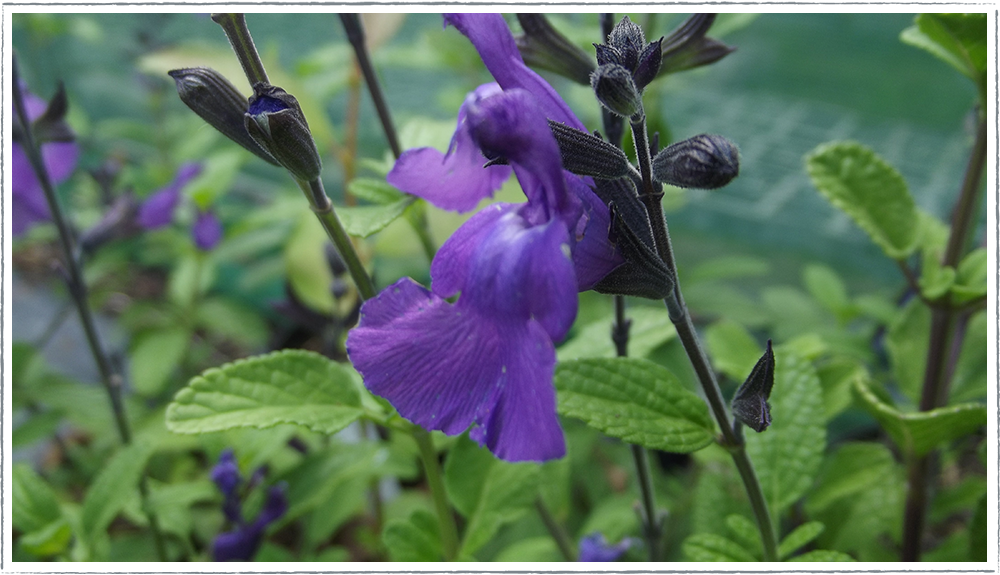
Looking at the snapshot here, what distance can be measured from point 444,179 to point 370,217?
0.08 m

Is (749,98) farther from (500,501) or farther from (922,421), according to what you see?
(500,501)

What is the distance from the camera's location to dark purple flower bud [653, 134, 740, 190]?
415mm

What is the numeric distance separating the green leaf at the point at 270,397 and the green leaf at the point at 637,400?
18cm

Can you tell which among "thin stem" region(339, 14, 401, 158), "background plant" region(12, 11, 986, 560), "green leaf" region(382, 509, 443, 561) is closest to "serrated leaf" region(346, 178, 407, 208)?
"background plant" region(12, 11, 986, 560)

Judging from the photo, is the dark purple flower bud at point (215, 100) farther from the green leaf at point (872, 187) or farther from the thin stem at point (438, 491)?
the green leaf at point (872, 187)

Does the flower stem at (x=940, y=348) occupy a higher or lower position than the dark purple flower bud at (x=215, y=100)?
lower

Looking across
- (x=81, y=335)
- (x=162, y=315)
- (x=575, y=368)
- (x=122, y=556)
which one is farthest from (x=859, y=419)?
(x=81, y=335)

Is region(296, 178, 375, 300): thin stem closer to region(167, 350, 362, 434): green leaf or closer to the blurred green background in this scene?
region(167, 350, 362, 434): green leaf

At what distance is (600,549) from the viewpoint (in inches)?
33.9

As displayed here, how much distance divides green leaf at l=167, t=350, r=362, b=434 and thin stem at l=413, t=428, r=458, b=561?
9 cm

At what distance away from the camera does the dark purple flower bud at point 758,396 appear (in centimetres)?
50

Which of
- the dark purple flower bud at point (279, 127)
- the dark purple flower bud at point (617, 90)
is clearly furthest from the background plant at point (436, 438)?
the dark purple flower bud at point (617, 90)

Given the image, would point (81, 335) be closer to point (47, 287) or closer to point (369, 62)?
point (47, 287)

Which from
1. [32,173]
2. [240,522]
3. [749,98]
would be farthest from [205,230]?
[749,98]
